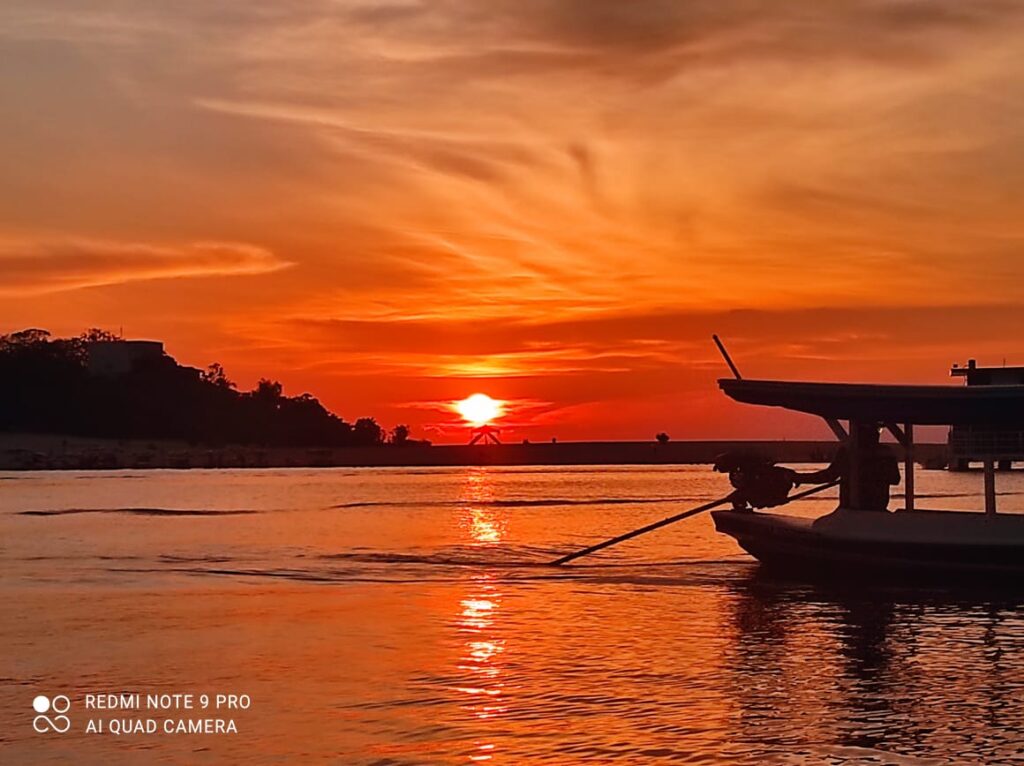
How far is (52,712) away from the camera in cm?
2156

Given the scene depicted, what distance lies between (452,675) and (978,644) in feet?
32.7

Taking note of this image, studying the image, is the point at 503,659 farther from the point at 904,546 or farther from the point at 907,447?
the point at 907,447

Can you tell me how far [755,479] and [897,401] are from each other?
24.0 feet

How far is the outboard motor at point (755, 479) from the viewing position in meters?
40.0

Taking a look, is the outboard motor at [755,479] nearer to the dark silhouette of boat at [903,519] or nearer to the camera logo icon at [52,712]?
the dark silhouette of boat at [903,519]

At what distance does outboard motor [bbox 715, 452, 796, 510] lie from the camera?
40.0 metres

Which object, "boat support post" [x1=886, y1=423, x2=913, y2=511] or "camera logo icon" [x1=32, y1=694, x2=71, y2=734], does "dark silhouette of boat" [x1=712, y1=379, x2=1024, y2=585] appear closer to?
"boat support post" [x1=886, y1=423, x2=913, y2=511]

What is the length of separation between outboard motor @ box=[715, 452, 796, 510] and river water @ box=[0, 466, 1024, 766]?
227cm

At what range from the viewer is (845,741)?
18.9m

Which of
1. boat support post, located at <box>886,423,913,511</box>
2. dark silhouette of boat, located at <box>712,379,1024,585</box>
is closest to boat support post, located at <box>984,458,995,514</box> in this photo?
dark silhouette of boat, located at <box>712,379,1024,585</box>

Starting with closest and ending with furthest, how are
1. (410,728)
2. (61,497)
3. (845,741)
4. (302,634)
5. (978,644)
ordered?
(845,741), (410,728), (978,644), (302,634), (61,497)

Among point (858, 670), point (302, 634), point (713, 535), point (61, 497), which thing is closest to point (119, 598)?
point (302, 634)

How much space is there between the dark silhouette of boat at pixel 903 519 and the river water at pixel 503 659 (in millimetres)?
712

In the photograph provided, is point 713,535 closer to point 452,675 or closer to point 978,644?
point 978,644
